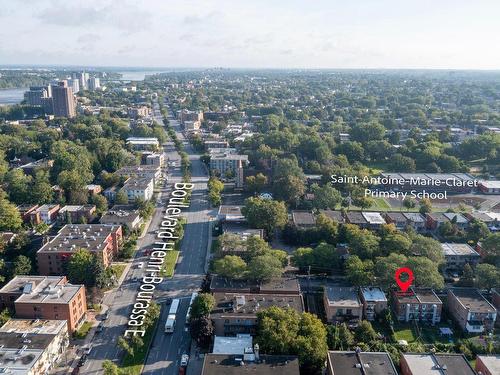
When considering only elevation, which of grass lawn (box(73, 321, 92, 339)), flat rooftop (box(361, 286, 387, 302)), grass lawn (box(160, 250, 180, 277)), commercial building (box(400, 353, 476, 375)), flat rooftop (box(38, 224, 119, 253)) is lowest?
grass lawn (box(73, 321, 92, 339))

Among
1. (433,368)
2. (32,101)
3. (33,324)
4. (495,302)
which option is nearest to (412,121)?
(495,302)

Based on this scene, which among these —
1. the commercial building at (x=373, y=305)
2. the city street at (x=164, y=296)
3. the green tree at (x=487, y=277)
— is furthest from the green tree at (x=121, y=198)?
the green tree at (x=487, y=277)

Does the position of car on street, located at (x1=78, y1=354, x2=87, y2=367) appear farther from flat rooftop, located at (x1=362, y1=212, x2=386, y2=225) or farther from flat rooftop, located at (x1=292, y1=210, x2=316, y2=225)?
flat rooftop, located at (x1=362, y1=212, x2=386, y2=225)

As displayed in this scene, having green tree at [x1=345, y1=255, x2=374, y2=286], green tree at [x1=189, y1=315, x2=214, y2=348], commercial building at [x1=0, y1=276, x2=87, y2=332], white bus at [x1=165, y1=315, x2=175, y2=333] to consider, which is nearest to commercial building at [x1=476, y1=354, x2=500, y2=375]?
green tree at [x1=345, y1=255, x2=374, y2=286]

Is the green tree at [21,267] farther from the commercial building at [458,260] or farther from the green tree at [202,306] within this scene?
the commercial building at [458,260]

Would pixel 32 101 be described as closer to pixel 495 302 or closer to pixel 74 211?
pixel 74 211

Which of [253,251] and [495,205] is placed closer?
[253,251]
